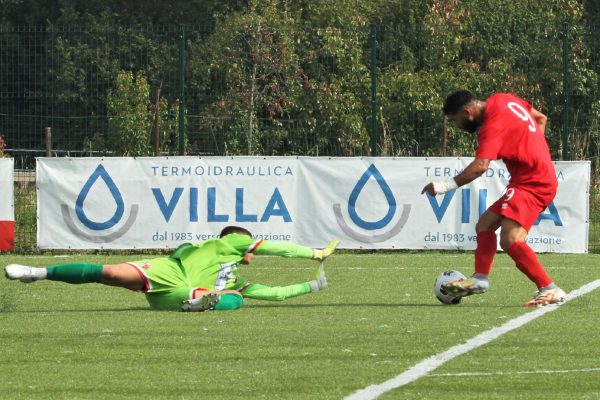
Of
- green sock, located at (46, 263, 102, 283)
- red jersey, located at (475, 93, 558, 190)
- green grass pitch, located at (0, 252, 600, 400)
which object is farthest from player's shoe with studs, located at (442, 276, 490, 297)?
green sock, located at (46, 263, 102, 283)

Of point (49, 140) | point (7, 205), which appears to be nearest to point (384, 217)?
point (7, 205)

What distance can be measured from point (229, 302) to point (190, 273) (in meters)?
0.41

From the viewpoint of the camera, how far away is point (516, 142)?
11.2 meters

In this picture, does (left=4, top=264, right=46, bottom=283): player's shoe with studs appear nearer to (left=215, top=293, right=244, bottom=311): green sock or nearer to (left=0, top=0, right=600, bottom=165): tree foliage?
(left=215, top=293, right=244, bottom=311): green sock

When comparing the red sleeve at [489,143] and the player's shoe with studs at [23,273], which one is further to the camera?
the red sleeve at [489,143]

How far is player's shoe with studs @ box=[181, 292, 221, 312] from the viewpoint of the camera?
36.4ft

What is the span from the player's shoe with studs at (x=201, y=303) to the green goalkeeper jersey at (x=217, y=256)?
19 centimetres

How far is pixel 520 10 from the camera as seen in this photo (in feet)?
129

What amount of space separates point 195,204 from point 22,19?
175 feet

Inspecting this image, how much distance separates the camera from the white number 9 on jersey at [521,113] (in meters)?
11.3

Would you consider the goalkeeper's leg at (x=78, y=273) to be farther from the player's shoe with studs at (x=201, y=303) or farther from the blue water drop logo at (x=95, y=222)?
the blue water drop logo at (x=95, y=222)

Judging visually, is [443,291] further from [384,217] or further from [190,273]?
[384,217]

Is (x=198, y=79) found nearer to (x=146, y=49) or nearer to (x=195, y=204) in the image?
(x=146, y=49)

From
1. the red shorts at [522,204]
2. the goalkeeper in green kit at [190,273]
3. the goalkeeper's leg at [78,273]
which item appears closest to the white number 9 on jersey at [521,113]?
the red shorts at [522,204]
